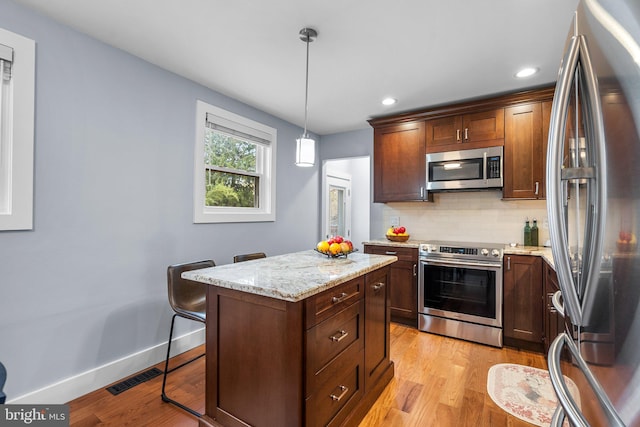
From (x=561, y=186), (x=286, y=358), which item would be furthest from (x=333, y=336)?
(x=561, y=186)

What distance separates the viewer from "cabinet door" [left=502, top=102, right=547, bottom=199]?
116 inches

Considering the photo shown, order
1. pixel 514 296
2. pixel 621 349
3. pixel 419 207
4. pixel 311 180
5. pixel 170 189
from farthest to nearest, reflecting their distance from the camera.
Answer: pixel 311 180, pixel 419 207, pixel 514 296, pixel 170 189, pixel 621 349

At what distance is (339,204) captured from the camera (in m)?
5.83

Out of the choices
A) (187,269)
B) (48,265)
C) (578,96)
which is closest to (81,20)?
(48,265)

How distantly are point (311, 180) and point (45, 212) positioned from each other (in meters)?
3.07

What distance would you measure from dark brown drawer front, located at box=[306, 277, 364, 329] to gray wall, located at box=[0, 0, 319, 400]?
1690 mm

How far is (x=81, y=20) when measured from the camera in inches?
77.5

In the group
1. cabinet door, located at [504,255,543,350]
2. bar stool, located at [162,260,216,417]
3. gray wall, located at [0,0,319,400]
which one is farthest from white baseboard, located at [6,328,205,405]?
cabinet door, located at [504,255,543,350]

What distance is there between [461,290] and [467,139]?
158 cm

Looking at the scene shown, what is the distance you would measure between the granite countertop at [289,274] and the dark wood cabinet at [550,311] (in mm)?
1246

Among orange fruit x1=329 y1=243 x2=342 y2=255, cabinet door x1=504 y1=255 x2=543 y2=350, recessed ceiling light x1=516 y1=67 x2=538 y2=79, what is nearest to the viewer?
orange fruit x1=329 y1=243 x2=342 y2=255

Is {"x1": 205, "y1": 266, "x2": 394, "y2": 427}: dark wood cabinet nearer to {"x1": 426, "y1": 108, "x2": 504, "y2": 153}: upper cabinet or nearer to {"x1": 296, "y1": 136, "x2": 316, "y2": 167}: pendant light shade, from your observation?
{"x1": 296, "y1": 136, "x2": 316, "y2": 167}: pendant light shade

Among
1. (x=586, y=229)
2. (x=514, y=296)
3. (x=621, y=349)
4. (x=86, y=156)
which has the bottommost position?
(x=514, y=296)

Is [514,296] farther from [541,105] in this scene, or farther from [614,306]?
[614,306]
